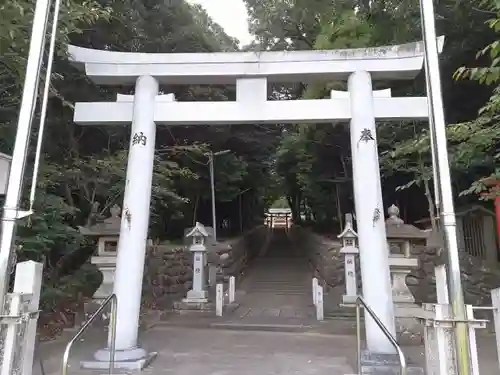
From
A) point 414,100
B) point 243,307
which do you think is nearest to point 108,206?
point 243,307

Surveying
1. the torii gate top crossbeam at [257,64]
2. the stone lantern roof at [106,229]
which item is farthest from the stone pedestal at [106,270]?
the torii gate top crossbeam at [257,64]

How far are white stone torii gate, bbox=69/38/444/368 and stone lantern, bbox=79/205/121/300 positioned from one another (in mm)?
3392

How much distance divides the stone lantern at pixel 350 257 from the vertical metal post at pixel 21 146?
29.2 ft

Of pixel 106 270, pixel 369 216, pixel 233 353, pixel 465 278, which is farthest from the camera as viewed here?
pixel 465 278

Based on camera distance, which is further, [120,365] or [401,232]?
[401,232]

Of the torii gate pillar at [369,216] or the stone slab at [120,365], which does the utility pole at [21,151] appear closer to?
the stone slab at [120,365]

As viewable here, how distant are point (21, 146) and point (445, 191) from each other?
333cm

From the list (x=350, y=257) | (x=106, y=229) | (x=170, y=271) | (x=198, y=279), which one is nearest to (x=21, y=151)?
(x=106, y=229)

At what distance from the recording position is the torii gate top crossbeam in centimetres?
582

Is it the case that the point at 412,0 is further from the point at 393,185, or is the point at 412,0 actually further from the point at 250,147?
the point at 250,147

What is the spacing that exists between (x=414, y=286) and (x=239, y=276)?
7.12 m

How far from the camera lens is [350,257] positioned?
1138 cm

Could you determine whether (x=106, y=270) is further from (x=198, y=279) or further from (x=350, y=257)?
(x=350, y=257)

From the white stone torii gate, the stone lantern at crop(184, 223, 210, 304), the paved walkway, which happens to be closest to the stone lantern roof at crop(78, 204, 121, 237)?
the paved walkway
